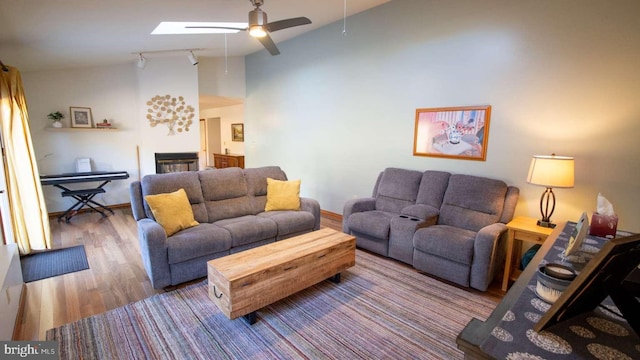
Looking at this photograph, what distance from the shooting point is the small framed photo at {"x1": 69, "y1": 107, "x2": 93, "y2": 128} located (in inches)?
202

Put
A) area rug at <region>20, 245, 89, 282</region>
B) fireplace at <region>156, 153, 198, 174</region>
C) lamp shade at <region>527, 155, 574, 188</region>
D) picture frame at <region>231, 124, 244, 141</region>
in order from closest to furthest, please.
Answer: lamp shade at <region>527, 155, 574, 188</region>, area rug at <region>20, 245, 89, 282</region>, fireplace at <region>156, 153, 198, 174</region>, picture frame at <region>231, 124, 244, 141</region>

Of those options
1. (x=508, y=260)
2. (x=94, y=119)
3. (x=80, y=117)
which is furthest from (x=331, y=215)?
(x=80, y=117)

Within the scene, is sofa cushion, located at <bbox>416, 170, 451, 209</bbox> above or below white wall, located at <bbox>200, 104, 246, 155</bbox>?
below

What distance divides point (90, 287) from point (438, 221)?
12.1ft

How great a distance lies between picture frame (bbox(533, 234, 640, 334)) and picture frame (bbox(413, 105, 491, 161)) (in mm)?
2766

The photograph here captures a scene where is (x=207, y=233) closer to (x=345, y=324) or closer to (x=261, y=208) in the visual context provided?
(x=261, y=208)

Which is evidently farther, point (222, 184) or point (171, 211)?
point (222, 184)

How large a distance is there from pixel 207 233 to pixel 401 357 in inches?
80.0

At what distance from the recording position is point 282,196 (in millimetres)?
3918

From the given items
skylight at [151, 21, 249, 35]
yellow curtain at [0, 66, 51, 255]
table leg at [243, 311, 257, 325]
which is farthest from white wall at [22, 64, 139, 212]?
table leg at [243, 311, 257, 325]

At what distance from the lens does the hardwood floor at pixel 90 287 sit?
2395 millimetres

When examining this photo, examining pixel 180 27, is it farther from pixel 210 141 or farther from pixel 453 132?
pixel 210 141

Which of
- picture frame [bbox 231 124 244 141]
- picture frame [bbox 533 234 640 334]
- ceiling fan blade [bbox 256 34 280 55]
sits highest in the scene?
ceiling fan blade [bbox 256 34 280 55]

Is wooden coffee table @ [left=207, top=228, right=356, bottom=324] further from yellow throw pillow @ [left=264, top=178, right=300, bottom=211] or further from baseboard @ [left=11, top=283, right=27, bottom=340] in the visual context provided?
baseboard @ [left=11, top=283, right=27, bottom=340]
